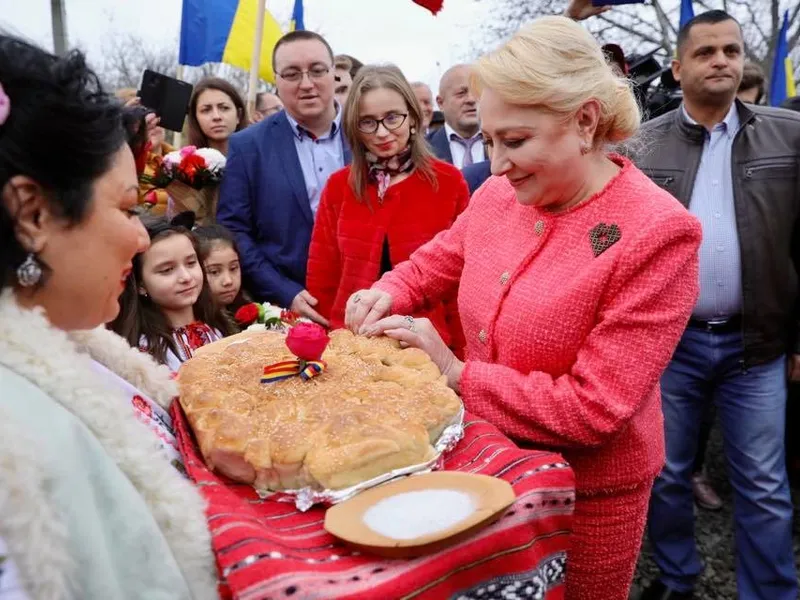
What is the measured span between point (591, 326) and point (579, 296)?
90 mm

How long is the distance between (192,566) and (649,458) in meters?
1.25

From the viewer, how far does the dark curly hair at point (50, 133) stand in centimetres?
106

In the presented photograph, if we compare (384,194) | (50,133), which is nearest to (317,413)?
(50,133)

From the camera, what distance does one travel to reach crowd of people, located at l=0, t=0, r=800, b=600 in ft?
3.48

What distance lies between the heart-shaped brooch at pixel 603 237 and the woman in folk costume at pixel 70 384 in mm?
1068

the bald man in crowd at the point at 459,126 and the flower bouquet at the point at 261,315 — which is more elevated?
the bald man in crowd at the point at 459,126

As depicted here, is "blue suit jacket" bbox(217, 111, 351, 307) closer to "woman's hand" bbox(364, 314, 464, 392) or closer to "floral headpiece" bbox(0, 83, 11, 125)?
"woman's hand" bbox(364, 314, 464, 392)

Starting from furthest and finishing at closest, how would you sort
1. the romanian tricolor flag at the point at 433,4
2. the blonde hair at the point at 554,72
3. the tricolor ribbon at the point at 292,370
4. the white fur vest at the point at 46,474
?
1. the romanian tricolor flag at the point at 433,4
2. the blonde hair at the point at 554,72
3. the tricolor ribbon at the point at 292,370
4. the white fur vest at the point at 46,474

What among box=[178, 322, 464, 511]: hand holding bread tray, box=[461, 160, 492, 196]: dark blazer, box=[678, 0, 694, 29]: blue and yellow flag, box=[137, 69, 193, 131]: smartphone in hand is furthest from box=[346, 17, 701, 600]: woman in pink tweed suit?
box=[678, 0, 694, 29]: blue and yellow flag

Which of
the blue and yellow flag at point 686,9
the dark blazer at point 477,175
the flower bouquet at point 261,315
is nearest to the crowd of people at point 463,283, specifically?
the flower bouquet at point 261,315

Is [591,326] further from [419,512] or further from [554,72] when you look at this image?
[419,512]

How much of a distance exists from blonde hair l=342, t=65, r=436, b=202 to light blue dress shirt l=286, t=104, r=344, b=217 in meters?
0.61

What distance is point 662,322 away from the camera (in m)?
1.62

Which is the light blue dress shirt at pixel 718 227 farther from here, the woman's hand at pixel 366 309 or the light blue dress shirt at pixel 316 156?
the light blue dress shirt at pixel 316 156
